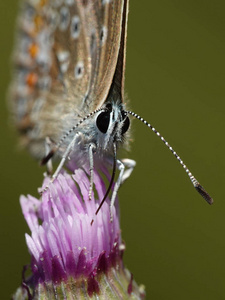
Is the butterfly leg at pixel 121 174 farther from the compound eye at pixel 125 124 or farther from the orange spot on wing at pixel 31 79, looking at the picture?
the orange spot on wing at pixel 31 79

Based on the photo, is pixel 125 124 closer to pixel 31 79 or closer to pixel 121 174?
pixel 121 174

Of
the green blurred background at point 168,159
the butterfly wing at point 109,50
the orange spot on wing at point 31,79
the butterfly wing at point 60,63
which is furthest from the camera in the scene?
the green blurred background at point 168,159

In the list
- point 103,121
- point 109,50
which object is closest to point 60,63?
point 109,50

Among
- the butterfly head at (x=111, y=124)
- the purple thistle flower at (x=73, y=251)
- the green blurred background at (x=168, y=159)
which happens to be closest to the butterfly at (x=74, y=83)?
the butterfly head at (x=111, y=124)

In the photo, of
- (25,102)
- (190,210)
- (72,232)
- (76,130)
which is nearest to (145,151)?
(190,210)

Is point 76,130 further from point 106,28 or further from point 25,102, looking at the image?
point 25,102

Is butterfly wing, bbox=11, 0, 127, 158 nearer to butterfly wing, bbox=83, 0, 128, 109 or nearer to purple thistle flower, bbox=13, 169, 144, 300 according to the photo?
butterfly wing, bbox=83, 0, 128, 109
